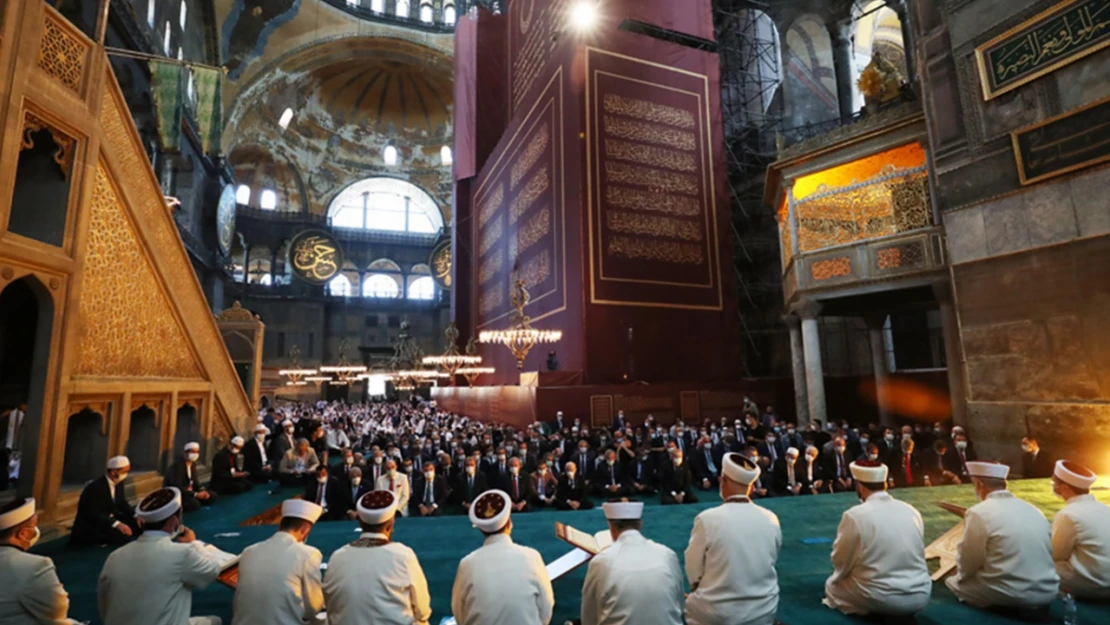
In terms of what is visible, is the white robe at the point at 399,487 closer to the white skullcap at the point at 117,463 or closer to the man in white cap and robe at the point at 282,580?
the white skullcap at the point at 117,463

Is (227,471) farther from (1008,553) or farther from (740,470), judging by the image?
(1008,553)

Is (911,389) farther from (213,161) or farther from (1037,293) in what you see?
(213,161)

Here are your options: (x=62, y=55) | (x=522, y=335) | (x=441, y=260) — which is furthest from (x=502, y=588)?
(x=441, y=260)

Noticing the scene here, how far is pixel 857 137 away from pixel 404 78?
25.3 meters

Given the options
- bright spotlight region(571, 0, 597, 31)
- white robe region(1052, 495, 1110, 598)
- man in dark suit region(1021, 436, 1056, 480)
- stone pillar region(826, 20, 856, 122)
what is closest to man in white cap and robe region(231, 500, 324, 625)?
white robe region(1052, 495, 1110, 598)

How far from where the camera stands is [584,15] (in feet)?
39.9

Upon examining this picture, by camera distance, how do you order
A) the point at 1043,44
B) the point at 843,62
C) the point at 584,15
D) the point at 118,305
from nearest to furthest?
the point at 118,305
the point at 1043,44
the point at 584,15
the point at 843,62

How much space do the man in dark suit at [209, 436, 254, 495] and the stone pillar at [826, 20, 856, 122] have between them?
48.7ft

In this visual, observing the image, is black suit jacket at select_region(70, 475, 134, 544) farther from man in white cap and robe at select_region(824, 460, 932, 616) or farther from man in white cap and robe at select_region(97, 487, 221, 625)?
man in white cap and robe at select_region(824, 460, 932, 616)

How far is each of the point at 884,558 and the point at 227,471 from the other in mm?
6923

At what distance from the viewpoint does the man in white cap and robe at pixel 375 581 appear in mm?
2072

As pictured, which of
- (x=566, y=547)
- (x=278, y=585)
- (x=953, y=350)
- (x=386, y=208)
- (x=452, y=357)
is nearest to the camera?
(x=278, y=585)

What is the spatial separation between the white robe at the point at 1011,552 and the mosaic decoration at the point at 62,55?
23.4ft

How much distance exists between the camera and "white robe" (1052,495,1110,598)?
265 centimetres
